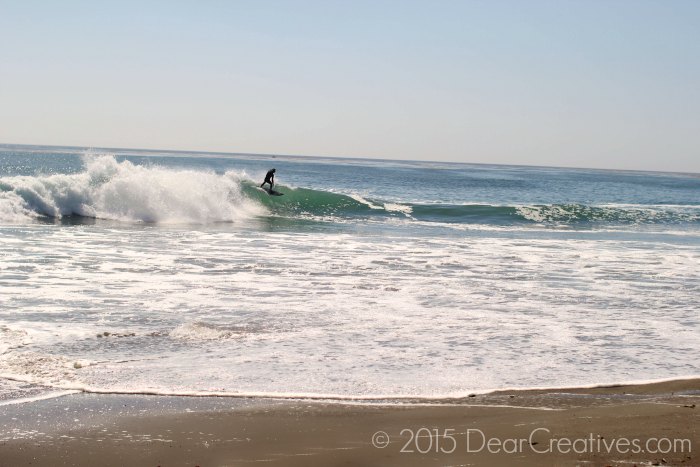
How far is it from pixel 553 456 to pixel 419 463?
846 millimetres

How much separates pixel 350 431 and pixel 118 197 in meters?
20.3

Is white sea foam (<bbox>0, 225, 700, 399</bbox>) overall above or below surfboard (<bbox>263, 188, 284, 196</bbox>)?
below

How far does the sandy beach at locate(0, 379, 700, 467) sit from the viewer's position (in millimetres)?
4672

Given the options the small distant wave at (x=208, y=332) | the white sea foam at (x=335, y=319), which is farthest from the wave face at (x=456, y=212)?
the small distant wave at (x=208, y=332)

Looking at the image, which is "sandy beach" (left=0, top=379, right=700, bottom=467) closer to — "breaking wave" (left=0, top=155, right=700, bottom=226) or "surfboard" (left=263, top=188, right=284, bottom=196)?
"breaking wave" (left=0, top=155, right=700, bottom=226)

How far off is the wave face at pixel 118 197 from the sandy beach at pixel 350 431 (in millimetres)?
17279

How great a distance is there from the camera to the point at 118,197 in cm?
2402

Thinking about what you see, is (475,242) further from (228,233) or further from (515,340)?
(515,340)

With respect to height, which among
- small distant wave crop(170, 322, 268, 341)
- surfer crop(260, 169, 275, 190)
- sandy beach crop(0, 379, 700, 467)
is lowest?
small distant wave crop(170, 322, 268, 341)

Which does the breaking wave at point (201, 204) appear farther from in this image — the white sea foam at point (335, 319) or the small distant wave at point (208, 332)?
the small distant wave at point (208, 332)

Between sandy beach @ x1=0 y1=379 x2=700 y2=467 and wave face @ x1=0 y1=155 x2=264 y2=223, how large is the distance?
17.3 m

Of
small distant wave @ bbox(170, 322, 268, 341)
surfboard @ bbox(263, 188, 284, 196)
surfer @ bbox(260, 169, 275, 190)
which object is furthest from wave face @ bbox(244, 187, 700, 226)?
small distant wave @ bbox(170, 322, 268, 341)

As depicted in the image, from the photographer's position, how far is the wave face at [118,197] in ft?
74.4

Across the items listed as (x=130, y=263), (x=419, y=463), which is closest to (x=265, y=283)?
(x=130, y=263)
